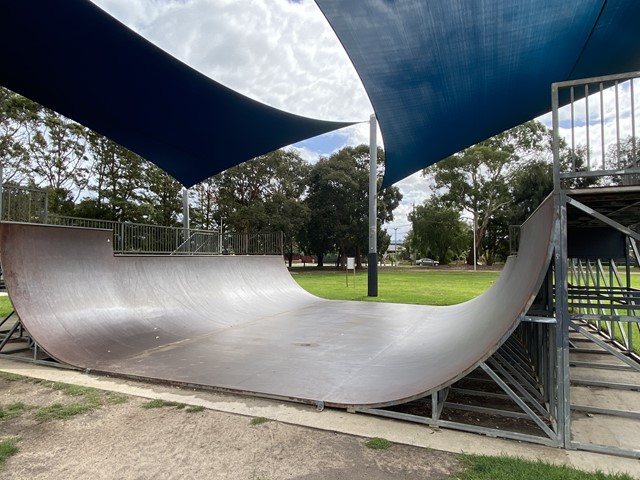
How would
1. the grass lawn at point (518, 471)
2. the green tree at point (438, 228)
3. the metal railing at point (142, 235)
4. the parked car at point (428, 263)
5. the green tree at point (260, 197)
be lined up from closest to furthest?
the grass lawn at point (518, 471) → the metal railing at point (142, 235) → the green tree at point (260, 197) → the green tree at point (438, 228) → the parked car at point (428, 263)

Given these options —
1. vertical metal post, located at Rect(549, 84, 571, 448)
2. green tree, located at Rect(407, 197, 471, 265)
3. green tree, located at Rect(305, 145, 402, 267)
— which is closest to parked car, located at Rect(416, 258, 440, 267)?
green tree, located at Rect(407, 197, 471, 265)

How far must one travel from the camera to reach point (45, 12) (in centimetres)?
494

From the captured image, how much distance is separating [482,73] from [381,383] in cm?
468

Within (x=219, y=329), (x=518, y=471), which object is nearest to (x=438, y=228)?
(x=219, y=329)

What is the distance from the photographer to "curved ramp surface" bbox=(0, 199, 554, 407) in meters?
3.85

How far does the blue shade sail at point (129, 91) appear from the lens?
524 cm

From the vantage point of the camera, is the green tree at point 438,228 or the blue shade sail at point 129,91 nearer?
the blue shade sail at point 129,91

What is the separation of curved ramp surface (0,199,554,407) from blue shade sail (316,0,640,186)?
2353mm

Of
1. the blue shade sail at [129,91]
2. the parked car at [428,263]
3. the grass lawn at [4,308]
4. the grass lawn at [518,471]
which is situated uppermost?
the blue shade sail at [129,91]

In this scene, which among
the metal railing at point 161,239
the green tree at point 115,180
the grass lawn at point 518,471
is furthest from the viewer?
the green tree at point 115,180

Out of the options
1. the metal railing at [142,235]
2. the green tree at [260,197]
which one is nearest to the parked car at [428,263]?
the green tree at [260,197]

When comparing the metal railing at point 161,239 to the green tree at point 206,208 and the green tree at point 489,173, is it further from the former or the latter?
the green tree at point 489,173

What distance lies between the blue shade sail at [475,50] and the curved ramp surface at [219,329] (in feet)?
7.72

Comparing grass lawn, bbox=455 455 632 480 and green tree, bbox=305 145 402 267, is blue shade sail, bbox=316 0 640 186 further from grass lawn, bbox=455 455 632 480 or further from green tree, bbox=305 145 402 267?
green tree, bbox=305 145 402 267
